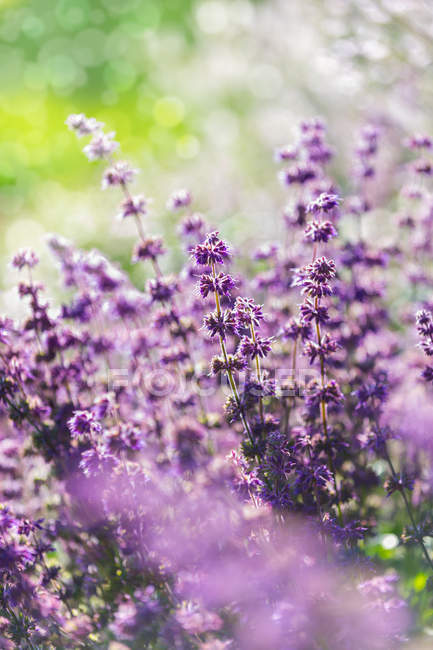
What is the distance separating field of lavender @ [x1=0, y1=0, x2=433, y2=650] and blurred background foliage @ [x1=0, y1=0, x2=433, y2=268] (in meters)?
3.17

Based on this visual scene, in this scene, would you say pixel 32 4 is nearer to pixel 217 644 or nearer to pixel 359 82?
pixel 359 82

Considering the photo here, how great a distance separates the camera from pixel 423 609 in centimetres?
347

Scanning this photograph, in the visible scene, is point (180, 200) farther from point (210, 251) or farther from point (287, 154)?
point (210, 251)

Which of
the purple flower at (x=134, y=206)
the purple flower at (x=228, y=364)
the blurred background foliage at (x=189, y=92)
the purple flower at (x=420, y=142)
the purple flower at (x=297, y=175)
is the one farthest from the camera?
the blurred background foliage at (x=189, y=92)

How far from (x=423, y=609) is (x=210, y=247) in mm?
2526

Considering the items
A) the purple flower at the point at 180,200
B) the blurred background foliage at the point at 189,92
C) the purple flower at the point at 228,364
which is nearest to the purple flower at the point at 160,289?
the purple flower at the point at 180,200

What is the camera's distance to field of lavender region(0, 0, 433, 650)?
2.90 meters

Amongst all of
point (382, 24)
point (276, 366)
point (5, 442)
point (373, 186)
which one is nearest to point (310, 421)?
point (276, 366)

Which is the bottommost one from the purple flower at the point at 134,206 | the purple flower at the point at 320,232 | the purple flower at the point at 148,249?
the purple flower at the point at 320,232

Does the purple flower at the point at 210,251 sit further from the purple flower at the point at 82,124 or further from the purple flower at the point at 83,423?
the purple flower at the point at 82,124

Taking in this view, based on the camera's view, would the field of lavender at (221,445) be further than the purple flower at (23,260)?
No

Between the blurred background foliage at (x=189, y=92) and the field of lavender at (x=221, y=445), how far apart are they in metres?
3.17

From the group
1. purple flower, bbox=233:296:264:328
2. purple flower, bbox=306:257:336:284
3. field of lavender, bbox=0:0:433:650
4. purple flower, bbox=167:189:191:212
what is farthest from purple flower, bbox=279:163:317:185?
purple flower, bbox=233:296:264:328

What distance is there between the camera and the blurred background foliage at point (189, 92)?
7477mm
